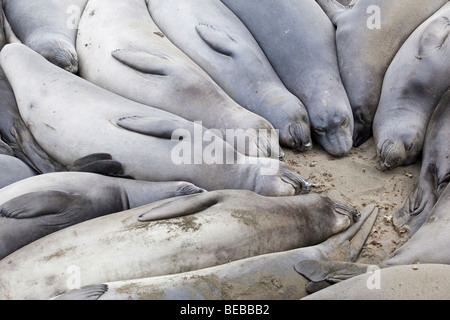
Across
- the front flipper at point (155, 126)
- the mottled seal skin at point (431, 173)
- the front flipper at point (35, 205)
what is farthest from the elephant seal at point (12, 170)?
the mottled seal skin at point (431, 173)

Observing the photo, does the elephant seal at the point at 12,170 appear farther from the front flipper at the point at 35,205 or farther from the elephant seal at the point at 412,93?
the elephant seal at the point at 412,93

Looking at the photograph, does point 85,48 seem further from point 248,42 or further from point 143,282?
point 143,282

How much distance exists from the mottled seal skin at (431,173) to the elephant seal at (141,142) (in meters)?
0.69

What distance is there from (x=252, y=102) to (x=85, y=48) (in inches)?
53.6

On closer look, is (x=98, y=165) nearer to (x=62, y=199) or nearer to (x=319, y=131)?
(x=62, y=199)

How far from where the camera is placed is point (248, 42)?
5344 mm

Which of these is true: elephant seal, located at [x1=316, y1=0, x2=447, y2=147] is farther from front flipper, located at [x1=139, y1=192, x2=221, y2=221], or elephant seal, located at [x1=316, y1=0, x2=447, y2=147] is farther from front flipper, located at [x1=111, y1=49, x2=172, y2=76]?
front flipper, located at [x1=139, y1=192, x2=221, y2=221]

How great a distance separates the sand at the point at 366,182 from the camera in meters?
4.08

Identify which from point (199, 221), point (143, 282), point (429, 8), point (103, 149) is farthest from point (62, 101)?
point (429, 8)

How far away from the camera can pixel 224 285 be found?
3.16m

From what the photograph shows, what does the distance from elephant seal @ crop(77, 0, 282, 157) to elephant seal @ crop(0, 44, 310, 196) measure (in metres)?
0.22

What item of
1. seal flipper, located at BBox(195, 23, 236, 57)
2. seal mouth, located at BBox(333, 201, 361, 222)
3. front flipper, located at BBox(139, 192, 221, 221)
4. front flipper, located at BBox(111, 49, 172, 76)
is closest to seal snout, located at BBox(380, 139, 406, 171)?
seal mouth, located at BBox(333, 201, 361, 222)

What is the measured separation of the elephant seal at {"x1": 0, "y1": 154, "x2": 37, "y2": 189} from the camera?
157 inches

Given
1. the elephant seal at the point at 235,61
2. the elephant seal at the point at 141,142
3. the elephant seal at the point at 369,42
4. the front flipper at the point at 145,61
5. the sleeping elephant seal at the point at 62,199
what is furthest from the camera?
the elephant seal at the point at 369,42
